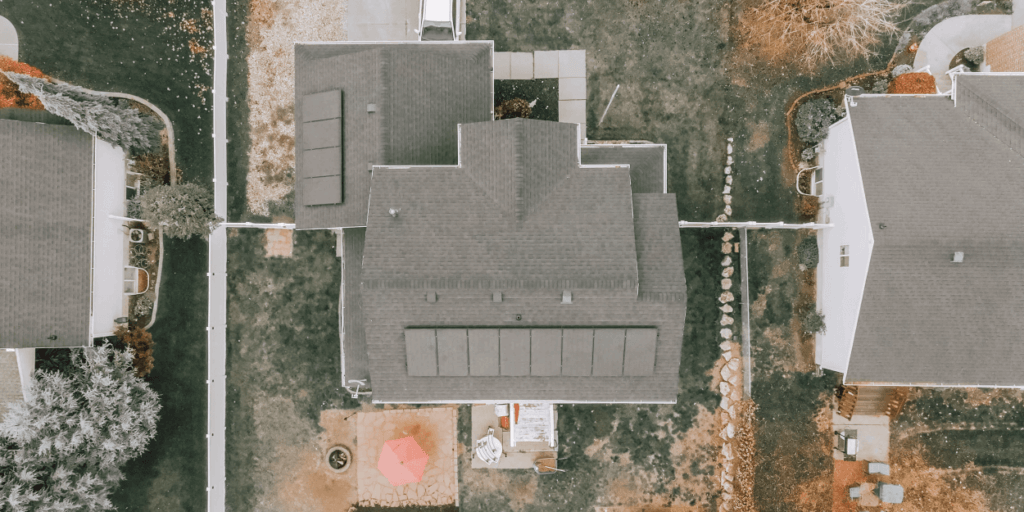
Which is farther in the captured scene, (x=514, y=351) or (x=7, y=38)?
(x=7, y=38)

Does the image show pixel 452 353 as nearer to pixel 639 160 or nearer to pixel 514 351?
pixel 514 351

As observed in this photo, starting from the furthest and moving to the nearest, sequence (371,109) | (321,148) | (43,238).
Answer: (43,238) → (321,148) → (371,109)

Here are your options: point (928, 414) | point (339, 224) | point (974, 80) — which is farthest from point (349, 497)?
point (974, 80)

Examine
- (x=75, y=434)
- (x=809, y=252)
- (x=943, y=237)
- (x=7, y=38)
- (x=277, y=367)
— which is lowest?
(x=75, y=434)

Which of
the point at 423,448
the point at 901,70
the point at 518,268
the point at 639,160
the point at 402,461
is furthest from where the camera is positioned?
the point at 423,448

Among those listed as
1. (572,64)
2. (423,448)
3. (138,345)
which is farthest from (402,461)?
(572,64)

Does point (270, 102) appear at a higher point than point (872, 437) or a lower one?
higher
